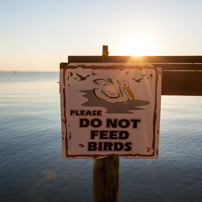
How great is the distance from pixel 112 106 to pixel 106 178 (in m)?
0.97

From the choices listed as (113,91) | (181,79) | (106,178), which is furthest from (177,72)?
(106,178)

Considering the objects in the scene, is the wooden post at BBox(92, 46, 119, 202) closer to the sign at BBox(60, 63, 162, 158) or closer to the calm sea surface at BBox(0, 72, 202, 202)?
the sign at BBox(60, 63, 162, 158)

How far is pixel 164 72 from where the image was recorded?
3.18 meters

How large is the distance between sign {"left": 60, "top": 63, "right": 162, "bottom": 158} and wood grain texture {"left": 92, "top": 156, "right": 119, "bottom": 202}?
15 cm

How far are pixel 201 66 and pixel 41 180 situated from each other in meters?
12.9

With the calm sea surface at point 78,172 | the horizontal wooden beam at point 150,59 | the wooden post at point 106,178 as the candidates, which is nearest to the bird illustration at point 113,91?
the horizontal wooden beam at point 150,59

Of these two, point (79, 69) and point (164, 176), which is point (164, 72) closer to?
point (79, 69)

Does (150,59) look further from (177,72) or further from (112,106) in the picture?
(112,106)

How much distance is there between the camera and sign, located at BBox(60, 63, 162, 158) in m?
3.03

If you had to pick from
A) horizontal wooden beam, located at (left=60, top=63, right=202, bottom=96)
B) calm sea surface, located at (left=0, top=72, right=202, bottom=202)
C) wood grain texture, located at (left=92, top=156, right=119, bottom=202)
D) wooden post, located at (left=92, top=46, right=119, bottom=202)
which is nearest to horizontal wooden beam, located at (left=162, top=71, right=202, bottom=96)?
horizontal wooden beam, located at (left=60, top=63, right=202, bottom=96)

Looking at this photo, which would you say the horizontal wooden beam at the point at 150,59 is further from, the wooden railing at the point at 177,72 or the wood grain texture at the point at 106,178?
the wood grain texture at the point at 106,178

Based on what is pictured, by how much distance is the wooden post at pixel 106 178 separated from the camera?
3215mm

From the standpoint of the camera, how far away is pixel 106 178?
3221 mm

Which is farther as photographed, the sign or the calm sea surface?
the calm sea surface
